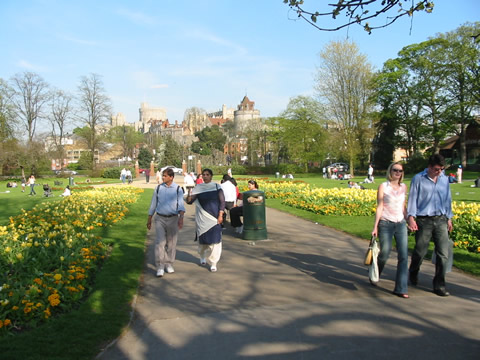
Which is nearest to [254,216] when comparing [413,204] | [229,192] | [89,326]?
[229,192]

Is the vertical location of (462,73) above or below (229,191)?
above

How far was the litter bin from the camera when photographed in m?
9.88

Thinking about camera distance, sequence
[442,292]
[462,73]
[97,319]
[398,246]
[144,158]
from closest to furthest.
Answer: [97,319] < [442,292] < [398,246] < [462,73] < [144,158]

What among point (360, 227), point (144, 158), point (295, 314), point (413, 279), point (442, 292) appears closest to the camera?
point (295, 314)

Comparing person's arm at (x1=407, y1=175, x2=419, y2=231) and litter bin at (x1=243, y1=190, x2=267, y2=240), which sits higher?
person's arm at (x1=407, y1=175, x2=419, y2=231)

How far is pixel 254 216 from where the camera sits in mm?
9891

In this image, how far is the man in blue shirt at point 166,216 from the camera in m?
6.89

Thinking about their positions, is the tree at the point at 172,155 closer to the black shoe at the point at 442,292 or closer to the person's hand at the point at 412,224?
the person's hand at the point at 412,224

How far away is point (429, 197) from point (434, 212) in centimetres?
21

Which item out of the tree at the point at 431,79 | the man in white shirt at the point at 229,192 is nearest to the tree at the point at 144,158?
the tree at the point at 431,79

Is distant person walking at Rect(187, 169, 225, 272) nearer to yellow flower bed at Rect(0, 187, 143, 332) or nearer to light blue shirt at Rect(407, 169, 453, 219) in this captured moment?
yellow flower bed at Rect(0, 187, 143, 332)

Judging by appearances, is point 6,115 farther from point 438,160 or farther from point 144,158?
point 438,160

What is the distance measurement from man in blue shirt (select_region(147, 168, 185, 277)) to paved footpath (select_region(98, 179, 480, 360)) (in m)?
0.34

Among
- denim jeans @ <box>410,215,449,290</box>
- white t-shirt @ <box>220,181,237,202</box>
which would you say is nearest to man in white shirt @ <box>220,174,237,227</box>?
white t-shirt @ <box>220,181,237,202</box>
